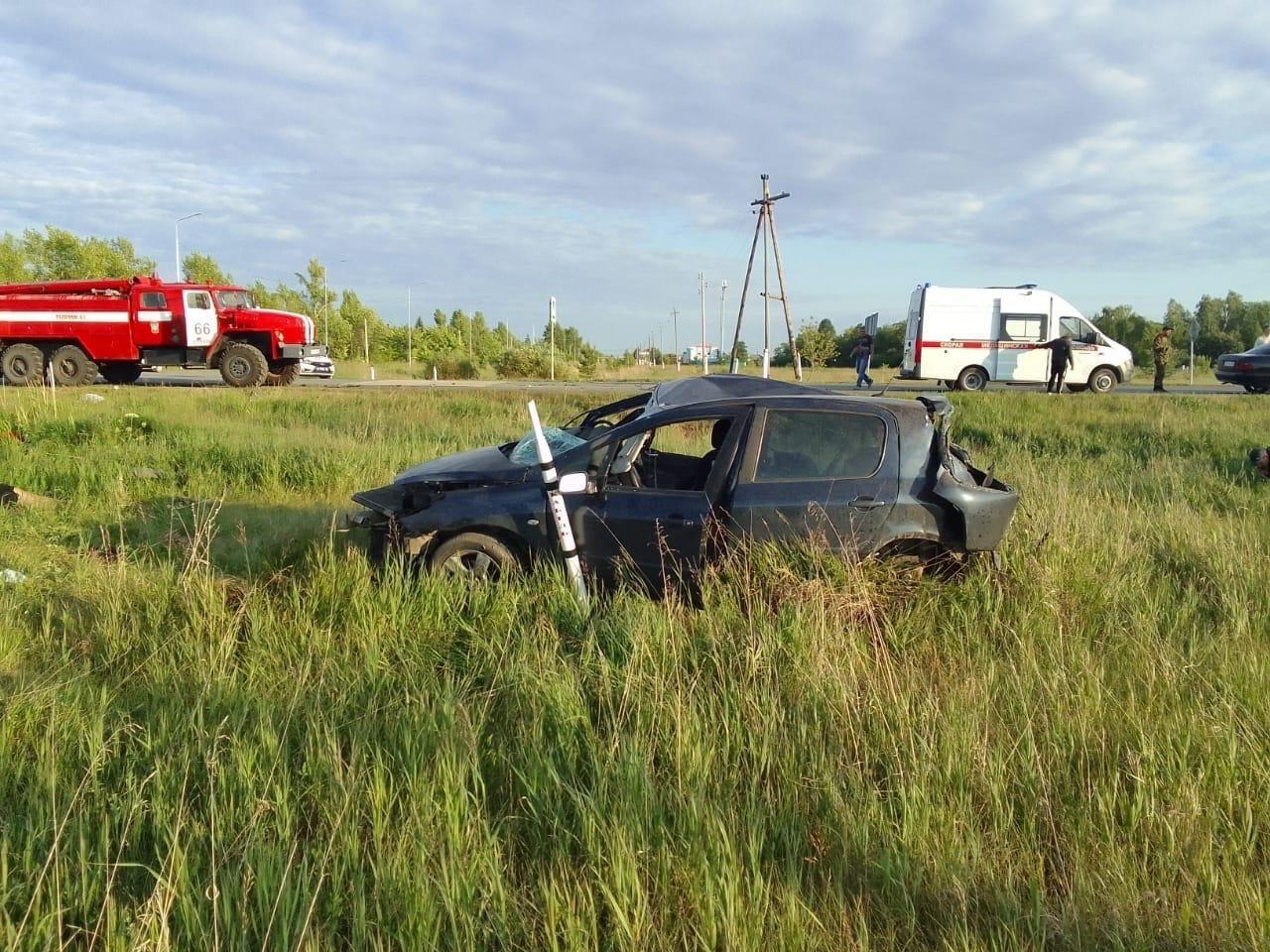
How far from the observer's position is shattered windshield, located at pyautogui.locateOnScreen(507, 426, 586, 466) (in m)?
5.90

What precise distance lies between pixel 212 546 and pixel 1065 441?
1302 cm

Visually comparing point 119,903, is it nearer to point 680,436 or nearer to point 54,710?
point 54,710

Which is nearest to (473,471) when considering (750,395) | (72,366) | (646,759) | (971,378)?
(750,395)

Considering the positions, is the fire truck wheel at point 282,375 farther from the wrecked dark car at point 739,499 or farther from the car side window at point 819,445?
the car side window at point 819,445

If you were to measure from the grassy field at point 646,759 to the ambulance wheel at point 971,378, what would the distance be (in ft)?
61.0

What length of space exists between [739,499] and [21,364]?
2133cm

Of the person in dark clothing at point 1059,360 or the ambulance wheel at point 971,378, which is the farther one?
the ambulance wheel at point 971,378

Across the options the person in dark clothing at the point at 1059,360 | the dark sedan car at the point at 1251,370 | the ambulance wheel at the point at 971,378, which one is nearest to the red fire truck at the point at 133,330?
the ambulance wheel at the point at 971,378

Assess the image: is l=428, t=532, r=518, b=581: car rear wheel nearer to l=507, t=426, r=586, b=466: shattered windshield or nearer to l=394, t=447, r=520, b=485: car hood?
l=394, t=447, r=520, b=485: car hood

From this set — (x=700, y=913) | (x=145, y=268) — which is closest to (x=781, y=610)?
(x=700, y=913)

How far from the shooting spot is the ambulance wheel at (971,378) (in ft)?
78.6

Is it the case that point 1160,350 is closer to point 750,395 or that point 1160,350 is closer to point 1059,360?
point 1059,360

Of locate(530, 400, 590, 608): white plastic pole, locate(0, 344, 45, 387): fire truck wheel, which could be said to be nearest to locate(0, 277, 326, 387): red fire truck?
locate(0, 344, 45, 387): fire truck wheel

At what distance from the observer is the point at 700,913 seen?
243 centimetres
